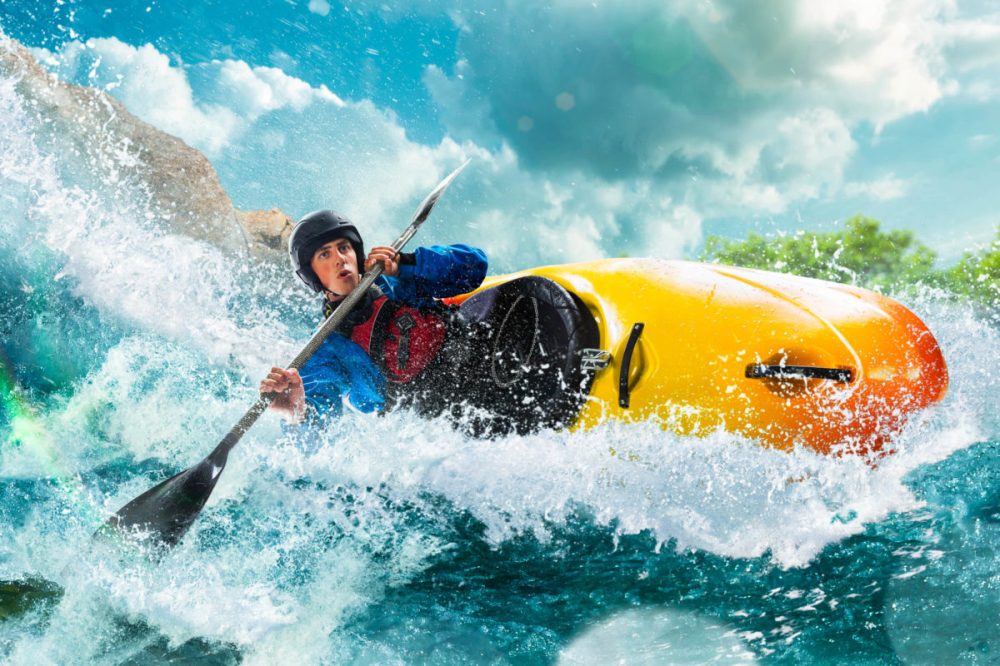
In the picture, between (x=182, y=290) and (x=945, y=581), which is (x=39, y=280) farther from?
(x=945, y=581)

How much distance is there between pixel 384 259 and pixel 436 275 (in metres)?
0.25

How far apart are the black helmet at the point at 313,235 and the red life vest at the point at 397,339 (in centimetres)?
31

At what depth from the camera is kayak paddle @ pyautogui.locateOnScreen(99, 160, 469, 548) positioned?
2.38 meters

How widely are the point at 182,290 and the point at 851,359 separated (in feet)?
17.3

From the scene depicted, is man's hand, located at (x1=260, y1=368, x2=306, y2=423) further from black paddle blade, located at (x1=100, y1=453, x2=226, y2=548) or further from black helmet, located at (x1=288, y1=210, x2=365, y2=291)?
black helmet, located at (x1=288, y1=210, x2=365, y2=291)

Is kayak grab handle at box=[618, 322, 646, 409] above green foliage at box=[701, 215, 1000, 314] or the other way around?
the other way around

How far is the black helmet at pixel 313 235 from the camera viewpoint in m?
2.92

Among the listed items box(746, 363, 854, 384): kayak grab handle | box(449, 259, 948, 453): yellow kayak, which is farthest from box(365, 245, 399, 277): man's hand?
box(746, 363, 854, 384): kayak grab handle

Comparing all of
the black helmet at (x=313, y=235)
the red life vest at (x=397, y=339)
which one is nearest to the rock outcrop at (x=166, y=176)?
the black helmet at (x=313, y=235)

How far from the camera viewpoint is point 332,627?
209 cm

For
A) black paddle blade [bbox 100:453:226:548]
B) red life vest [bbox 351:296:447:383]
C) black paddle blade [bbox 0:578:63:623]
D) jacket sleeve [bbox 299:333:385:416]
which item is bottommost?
black paddle blade [bbox 0:578:63:623]

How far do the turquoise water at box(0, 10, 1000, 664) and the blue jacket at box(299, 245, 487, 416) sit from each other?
13 centimetres

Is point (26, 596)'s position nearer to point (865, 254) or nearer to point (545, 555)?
point (545, 555)

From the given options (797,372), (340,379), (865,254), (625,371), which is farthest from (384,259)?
(865,254)
